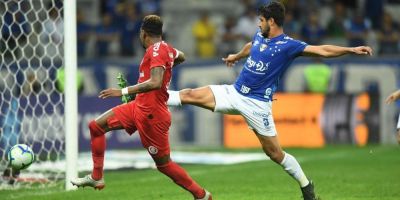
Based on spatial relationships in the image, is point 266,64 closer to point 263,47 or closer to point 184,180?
point 263,47

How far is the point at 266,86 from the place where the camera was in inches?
415

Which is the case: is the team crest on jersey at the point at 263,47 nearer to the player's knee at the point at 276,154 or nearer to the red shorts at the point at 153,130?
the player's knee at the point at 276,154

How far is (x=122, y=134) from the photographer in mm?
19797

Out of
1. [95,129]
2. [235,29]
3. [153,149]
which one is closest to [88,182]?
[95,129]

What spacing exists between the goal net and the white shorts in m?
3.33

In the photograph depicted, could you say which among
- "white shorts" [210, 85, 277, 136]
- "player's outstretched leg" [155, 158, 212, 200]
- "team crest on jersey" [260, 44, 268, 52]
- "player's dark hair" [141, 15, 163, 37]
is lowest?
"player's outstretched leg" [155, 158, 212, 200]

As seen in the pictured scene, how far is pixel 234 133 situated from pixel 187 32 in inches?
204

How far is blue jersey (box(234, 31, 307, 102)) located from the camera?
34.1 feet

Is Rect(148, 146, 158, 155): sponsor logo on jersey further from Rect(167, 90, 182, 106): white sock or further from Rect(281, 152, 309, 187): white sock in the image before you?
Rect(281, 152, 309, 187): white sock

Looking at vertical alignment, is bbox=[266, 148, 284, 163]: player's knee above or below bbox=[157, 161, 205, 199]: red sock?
above

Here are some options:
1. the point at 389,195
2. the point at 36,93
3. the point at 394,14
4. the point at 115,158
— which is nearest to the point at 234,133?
the point at 115,158

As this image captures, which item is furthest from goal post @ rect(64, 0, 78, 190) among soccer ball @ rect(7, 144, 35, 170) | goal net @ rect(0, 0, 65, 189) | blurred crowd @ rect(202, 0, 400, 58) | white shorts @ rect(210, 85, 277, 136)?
blurred crowd @ rect(202, 0, 400, 58)

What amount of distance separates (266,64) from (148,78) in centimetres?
141

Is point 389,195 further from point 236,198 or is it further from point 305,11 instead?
point 305,11
